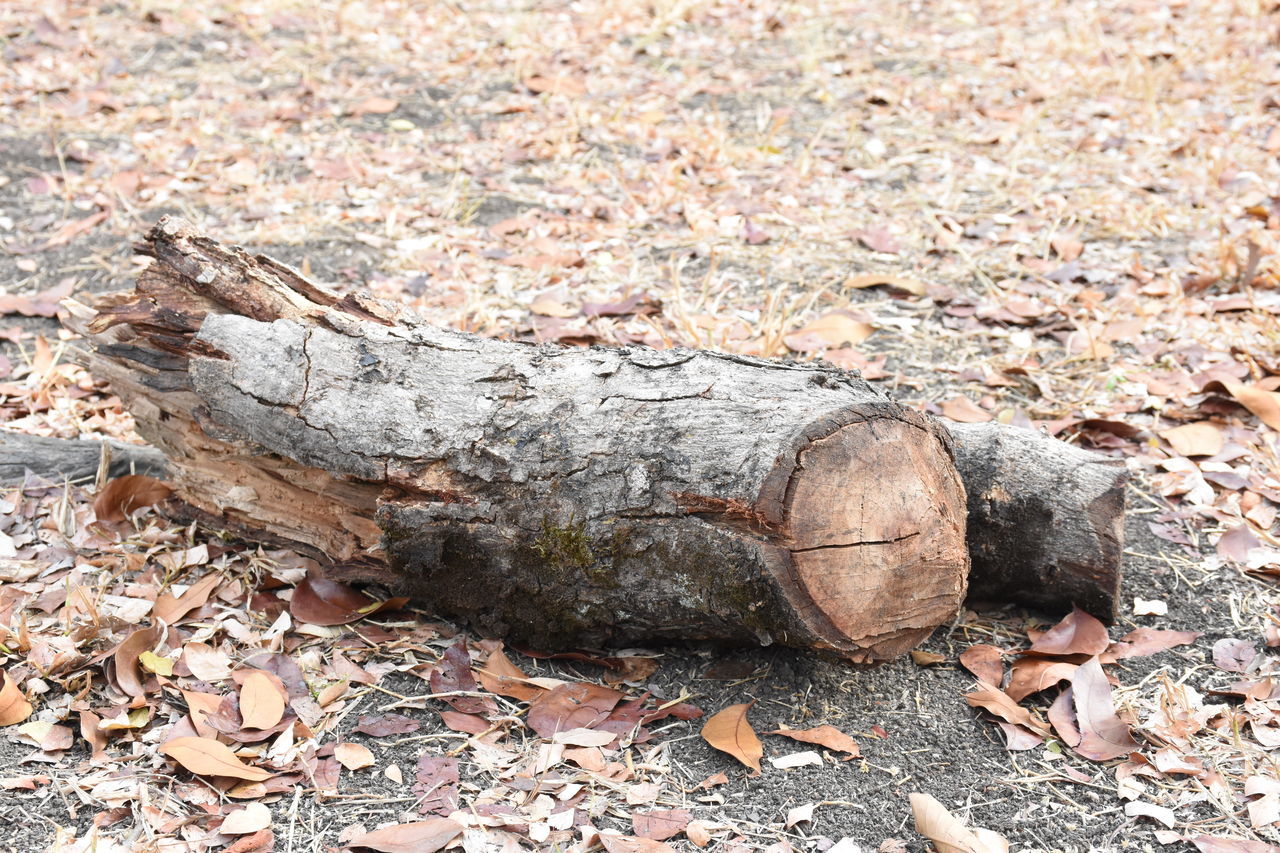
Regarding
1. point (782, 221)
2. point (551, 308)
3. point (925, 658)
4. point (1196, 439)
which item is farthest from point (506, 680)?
point (782, 221)

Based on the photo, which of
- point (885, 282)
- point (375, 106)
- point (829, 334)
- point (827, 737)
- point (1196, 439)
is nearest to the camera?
point (827, 737)

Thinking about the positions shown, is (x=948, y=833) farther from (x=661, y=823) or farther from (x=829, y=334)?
(x=829, y=334)

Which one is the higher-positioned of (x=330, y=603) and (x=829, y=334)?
(x=829, y=334)

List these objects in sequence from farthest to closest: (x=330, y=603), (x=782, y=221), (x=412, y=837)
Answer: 1. (x=782, y=221)
2. (x=330, y=603)
3. (x=412, y=837)

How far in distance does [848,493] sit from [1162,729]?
2.52 ft

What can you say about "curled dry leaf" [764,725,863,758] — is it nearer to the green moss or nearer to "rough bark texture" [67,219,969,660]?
"rough bark texture" [67,219,969,660]

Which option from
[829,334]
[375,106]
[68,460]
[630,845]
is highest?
[375,106]

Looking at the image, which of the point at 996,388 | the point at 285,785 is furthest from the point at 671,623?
the point at 996,388

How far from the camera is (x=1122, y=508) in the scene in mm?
2330

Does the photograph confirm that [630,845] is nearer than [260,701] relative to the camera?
Yes

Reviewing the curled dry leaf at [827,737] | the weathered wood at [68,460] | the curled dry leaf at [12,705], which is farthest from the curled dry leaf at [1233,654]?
the weathered wood at [68,460]

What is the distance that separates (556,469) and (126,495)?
130cm

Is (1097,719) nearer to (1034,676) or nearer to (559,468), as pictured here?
(1034,676)

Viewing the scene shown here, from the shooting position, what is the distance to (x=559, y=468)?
2088 mm
